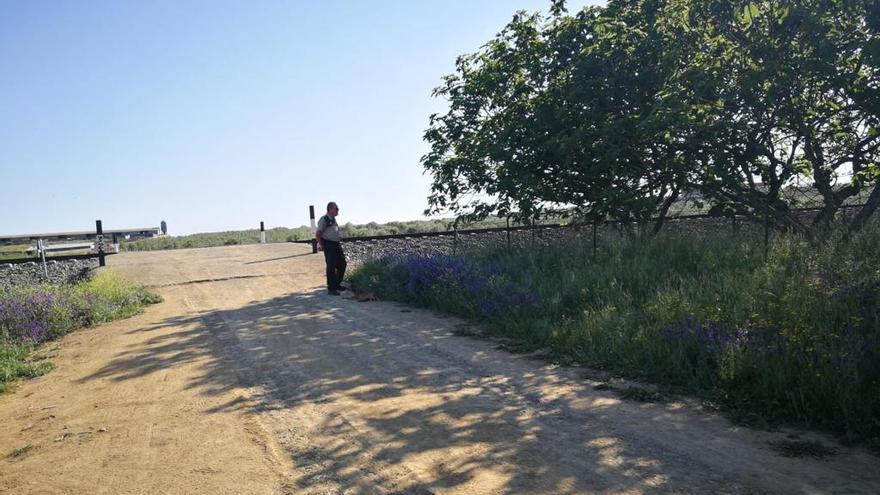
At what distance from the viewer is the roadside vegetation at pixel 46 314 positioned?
25.1 ft

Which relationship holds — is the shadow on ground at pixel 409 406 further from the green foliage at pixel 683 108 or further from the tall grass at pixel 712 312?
the green foliage at pixel 683 108

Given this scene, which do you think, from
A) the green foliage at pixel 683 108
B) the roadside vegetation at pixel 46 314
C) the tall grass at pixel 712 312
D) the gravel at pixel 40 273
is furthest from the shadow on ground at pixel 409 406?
the gravel at pixel 40 273

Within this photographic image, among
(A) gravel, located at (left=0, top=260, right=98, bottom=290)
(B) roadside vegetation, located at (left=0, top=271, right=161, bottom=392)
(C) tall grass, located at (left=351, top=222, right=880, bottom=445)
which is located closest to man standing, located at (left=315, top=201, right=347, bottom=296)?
(C) tall grass, located at (left=351, top=222, right=880, bottom=445)

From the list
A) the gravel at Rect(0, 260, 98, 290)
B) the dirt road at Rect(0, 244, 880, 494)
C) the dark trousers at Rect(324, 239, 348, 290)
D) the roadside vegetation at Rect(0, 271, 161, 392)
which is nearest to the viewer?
the dirt road at Rect(0, 244, 880, 494)

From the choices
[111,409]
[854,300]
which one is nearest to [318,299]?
[111,409]

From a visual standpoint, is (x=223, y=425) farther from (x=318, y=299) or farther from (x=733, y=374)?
(x=318, y=299)

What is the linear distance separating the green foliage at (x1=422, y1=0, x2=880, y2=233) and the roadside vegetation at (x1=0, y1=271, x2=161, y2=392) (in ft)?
25.5

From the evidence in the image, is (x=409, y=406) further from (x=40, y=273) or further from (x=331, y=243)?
(x=40, y=273)

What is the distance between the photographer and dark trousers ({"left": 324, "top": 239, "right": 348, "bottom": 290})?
480 inches

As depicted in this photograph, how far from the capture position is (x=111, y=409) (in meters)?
5.65

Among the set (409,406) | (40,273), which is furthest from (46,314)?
(40,273)

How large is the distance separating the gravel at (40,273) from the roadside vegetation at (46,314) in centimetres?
427

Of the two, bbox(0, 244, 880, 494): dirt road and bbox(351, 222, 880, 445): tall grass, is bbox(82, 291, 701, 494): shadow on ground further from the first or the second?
bbox(351, 222, 880, 445): tall grass

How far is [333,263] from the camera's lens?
12.3 metres
